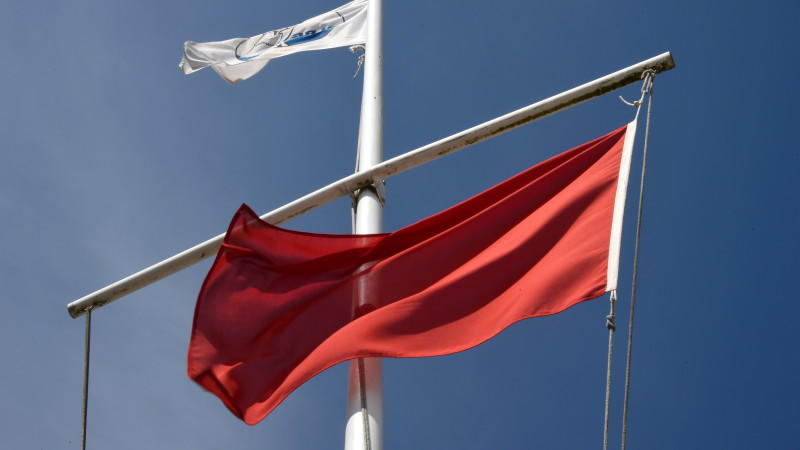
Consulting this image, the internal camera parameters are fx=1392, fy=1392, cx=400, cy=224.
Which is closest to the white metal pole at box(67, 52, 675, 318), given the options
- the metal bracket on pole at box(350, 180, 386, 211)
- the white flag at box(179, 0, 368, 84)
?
the metal bracket on pole at box(350, 180, 386, 211)

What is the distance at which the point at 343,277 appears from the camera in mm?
10242

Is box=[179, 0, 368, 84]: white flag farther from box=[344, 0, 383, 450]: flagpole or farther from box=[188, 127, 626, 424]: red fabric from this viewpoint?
box=[188, 127, 626, 424]: red fabric

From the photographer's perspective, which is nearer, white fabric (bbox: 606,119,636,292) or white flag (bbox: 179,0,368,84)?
white fabric (bbox: 606,119,636,292)

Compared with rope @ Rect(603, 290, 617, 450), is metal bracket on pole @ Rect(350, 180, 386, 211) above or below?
above

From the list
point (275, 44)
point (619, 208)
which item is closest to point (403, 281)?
point (619, 208)

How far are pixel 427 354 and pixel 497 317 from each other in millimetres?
549

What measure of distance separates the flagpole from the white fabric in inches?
66.3

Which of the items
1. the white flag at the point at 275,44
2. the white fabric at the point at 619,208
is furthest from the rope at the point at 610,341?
the white flag at the point at 275,44

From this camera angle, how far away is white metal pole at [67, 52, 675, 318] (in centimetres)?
1034

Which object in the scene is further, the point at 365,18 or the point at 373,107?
the point at 365,18

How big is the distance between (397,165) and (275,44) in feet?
20.1

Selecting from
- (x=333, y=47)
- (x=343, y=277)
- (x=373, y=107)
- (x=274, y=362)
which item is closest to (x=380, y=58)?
(x=373, y=107)

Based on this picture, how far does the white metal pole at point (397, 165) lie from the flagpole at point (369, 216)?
0.73 ft

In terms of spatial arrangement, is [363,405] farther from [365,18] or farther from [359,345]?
[365,18]
